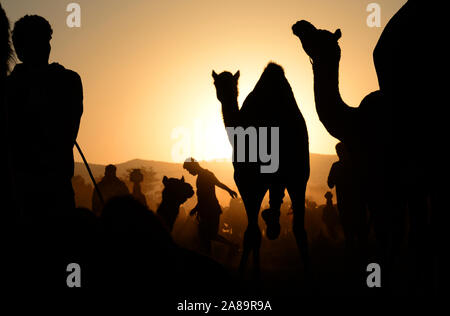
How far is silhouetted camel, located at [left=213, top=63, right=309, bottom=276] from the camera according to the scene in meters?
7.86

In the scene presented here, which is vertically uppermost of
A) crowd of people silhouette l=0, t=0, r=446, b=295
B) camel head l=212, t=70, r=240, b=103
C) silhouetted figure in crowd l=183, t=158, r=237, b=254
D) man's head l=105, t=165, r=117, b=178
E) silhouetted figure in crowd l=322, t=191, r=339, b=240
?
camel head l=212, t=70, r=240, b=103

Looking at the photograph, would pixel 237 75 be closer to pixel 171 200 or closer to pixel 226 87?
pixel 226 87

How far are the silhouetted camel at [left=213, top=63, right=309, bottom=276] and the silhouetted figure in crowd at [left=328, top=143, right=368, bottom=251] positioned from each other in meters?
2.68

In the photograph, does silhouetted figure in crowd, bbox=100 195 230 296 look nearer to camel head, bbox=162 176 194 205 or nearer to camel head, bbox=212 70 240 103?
camel head, bbox=162 176 194 205

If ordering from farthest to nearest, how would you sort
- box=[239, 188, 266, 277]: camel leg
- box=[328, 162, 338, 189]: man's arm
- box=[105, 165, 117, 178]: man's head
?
box=[105, 165, 117, 178]: man's head → box=[328, 162, 338, 189]: man's arm → box=[239, 188, 266, 277]: camel leg

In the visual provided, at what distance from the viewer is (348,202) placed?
38.1 feet

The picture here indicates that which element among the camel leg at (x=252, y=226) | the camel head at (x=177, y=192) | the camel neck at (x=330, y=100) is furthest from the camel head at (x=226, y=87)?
the camel neck at (x=330, y=100)

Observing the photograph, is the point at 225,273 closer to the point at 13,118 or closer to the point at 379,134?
the point at 13,118

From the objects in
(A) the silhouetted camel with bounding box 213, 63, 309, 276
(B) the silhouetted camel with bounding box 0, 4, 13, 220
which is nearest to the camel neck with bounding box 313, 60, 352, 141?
(A) the silhouetted camel with bounding box 213, 63, 309, 276

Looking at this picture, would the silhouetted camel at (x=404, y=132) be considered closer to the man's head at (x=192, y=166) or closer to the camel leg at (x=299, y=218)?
the camel leg at (x=299, y=218)

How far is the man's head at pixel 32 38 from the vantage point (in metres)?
5.08

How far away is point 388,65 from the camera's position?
5.38 m

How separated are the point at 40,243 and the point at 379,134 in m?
3.80
